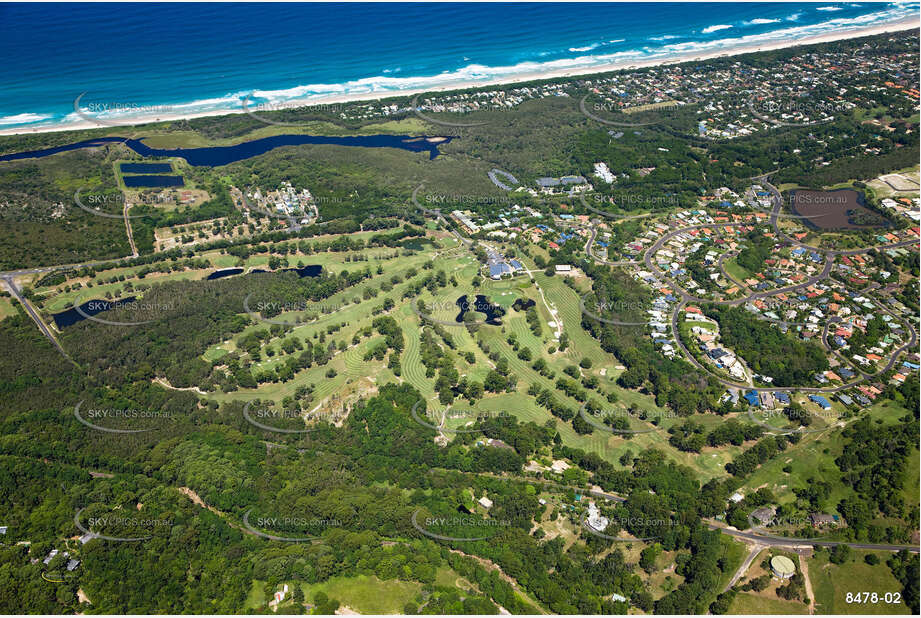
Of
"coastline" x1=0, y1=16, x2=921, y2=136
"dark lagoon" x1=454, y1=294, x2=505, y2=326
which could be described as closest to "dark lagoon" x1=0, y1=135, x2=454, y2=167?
"coastline" x1=0, y1=16, x2=921, y2=136

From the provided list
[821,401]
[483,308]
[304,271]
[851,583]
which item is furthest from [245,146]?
[851,583]

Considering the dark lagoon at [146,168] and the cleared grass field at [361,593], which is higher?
the dark lagoon at [146,168]

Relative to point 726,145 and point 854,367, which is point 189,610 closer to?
point 854,367

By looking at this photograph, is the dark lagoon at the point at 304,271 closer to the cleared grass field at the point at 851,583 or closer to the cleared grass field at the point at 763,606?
the cleared grass field at the point at 763,606

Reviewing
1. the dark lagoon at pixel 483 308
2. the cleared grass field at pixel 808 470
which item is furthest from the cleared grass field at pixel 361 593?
the dark lagoon at pixel 483 308

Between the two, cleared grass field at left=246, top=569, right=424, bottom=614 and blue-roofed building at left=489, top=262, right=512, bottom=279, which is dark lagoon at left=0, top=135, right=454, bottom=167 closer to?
blue-roofed building at left=489, top=262, right=512, bottom=279

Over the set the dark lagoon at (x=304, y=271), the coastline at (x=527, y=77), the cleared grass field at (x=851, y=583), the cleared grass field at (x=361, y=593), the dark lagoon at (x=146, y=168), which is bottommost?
the cleared grass field at (x=851, y=583)
